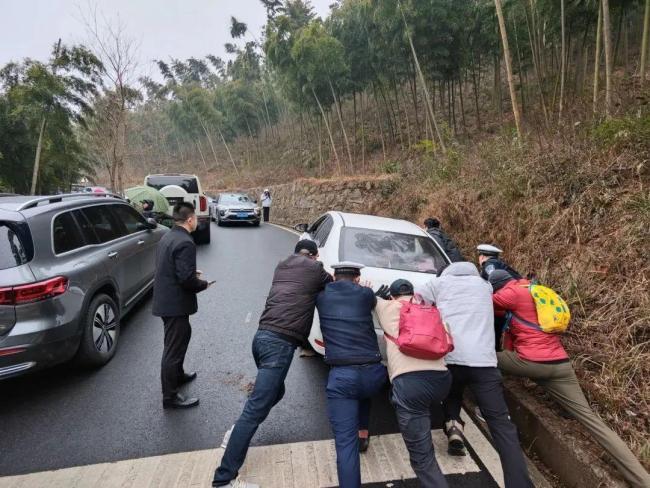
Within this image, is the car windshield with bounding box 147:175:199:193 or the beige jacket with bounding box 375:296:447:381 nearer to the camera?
the beige jacket with bounding box 375:296:447:381

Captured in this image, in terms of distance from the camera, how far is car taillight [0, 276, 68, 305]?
2.92 m

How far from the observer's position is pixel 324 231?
505 cm

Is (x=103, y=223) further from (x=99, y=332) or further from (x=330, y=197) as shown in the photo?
(x=330, y=197)

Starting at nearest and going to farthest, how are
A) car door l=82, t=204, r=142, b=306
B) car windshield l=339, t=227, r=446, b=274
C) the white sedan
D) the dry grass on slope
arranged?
the dry grass on slope
the white sedan
car windshield l=339, t=227, r=446, b=274
car door l=82, t=204, r=142, b=306

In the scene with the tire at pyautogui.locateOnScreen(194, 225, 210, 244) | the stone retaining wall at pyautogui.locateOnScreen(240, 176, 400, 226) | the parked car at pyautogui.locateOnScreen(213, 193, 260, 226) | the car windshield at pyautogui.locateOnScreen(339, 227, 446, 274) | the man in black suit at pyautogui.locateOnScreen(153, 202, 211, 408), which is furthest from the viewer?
the parked car at pyautogui.locateOnScreen(213, 193, 260, 226)

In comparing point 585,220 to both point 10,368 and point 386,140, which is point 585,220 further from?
point 386,140

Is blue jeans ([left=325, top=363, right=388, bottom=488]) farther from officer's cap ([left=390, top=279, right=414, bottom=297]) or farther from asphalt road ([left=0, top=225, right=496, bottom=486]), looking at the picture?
asphalt road ([left=0, top=225, right=496, bottom=486])

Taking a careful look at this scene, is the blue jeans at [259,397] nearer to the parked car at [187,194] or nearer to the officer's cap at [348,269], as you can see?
the officer's cap at [348,269]

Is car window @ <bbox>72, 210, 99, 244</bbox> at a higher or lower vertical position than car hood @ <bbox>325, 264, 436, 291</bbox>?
higher

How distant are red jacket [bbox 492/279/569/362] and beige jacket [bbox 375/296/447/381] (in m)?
0.76

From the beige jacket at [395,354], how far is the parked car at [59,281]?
268 centimetres

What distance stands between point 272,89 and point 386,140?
65.2 feet

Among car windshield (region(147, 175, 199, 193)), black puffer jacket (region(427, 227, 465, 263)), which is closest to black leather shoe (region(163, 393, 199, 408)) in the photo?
black puffer jacket (region(427, 227, 465, 263))

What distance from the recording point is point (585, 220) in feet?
14.8
